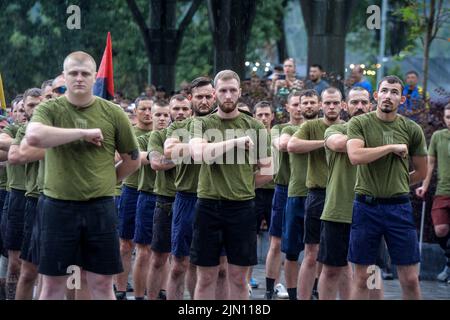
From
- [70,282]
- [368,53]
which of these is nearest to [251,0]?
[70,282]

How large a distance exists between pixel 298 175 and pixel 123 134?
12.3 ft

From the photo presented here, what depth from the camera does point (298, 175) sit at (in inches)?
549

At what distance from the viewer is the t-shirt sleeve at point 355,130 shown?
37.8ft

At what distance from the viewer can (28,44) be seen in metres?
36.5

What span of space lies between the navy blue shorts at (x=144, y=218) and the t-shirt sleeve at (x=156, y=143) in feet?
2.84

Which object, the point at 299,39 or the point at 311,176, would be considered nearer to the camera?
the point at 311,176

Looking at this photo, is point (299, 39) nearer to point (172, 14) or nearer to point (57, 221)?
point (172, 14)

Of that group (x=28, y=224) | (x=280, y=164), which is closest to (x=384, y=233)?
(x=28, y=224)

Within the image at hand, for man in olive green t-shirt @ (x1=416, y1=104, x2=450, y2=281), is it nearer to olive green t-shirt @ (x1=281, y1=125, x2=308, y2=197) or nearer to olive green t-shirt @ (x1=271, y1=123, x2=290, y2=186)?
olive green t-shirt @ (x1=271, y1=123, x2=290, y2=186)

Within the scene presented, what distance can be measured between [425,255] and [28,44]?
2168 centimetres

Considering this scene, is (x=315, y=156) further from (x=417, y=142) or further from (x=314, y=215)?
(x=417, y=142)

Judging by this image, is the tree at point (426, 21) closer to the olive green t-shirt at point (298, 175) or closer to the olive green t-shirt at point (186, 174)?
the olive green t-shirt at point (298, 175)

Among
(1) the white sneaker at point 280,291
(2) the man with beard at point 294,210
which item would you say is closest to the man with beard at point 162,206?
(2) the man with beard at point 294,210
